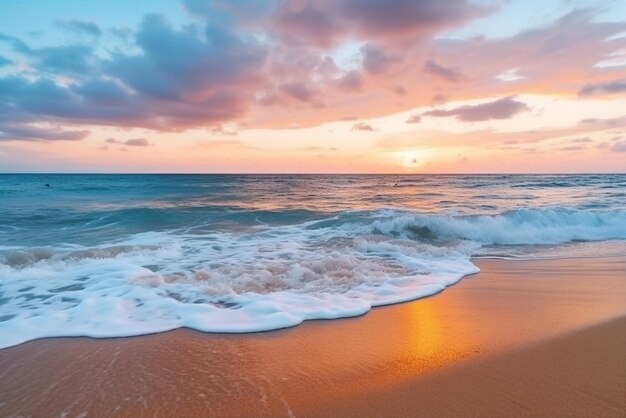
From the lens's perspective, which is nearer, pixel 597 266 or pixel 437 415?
pixel 437 415

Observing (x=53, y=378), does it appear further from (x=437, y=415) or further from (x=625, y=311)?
(x=625, y=311)

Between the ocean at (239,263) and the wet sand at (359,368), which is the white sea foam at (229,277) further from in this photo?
the wet sand at (359,368)

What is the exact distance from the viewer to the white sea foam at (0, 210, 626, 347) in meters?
4.22

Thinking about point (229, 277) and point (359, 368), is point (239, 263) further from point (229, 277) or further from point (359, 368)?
point (359, 368)

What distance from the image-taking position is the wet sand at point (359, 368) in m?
2.48

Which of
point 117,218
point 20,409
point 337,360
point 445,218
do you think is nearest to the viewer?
point 20,409

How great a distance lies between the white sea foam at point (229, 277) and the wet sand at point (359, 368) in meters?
0.41

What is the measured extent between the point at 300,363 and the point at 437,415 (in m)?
1.19

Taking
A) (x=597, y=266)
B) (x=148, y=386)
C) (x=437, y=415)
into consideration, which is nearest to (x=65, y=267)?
(x=148, y=386)

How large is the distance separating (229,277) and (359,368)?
3503 mm

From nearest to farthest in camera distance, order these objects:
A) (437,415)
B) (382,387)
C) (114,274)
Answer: (437,415), (382,387), (114,274)

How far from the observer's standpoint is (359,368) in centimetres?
301

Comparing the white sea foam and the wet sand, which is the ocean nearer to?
the white sea foam

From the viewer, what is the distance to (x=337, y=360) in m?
3.17
